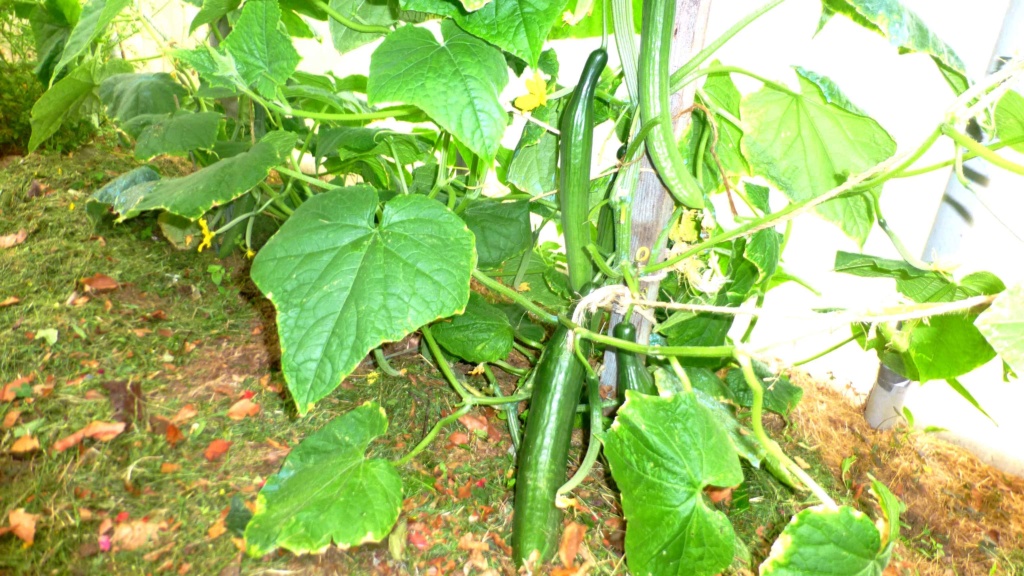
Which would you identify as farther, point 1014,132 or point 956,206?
point 956,206

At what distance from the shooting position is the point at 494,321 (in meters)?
0.94

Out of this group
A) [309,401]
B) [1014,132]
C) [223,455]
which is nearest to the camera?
[309,401]

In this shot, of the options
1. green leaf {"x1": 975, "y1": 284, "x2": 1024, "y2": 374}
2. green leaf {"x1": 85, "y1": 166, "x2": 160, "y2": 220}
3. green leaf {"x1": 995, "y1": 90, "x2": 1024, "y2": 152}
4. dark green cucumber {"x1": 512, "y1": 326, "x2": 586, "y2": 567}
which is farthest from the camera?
green leaf {"x1": 85, "y1": 166, "x2": 160, "y2": 220}

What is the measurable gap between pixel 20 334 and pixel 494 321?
2.45ft

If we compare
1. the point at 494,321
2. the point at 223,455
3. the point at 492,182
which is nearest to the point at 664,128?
the point at 494,321

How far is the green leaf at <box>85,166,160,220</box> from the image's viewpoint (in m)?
0.87

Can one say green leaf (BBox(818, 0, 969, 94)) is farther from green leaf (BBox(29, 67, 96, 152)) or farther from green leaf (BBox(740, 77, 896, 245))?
green leaf (BBox(29, 67, 96, 152))

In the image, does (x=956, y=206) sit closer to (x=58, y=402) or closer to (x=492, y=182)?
(x=492, y=182)

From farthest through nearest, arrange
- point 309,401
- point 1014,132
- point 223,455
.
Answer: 1. point 223,455
2. point 1014,132
3. point 309,401

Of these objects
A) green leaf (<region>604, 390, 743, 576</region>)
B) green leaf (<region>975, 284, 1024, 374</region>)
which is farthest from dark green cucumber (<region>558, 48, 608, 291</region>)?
green leaf (<region>975, 284, 1024, 374</region>)

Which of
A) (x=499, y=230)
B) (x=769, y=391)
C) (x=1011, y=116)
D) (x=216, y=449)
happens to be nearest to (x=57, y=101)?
(x=216, y=449)

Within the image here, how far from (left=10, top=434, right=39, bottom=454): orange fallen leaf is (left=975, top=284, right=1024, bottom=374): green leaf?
1.02m

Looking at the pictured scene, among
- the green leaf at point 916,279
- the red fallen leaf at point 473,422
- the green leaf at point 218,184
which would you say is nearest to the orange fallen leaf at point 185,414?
the green leaf at point 218,184

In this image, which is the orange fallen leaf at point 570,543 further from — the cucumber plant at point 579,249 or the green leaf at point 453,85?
the green leaf at point 453,85
